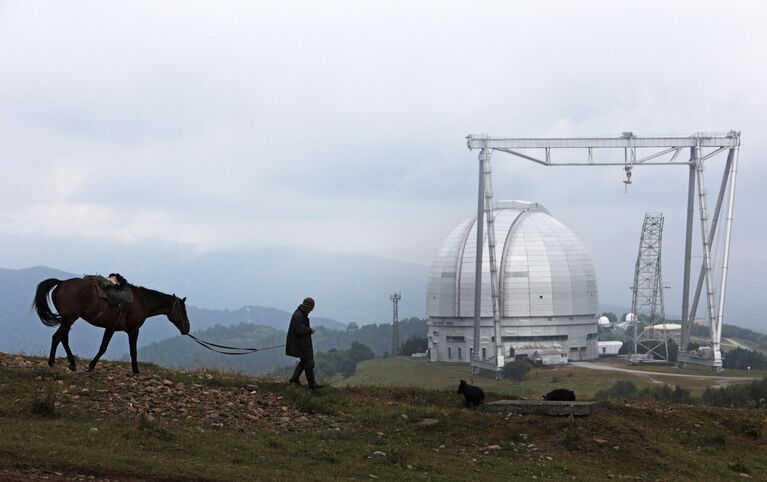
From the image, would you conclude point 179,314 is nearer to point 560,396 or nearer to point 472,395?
point 472,395

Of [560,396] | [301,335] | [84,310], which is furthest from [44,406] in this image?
[560,396]

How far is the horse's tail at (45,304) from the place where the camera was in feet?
70.1

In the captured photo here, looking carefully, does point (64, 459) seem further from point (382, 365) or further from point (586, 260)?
point (586, 260)

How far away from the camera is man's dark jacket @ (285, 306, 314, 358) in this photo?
74.0ft

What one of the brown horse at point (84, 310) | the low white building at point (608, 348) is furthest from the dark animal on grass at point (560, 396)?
the low white building at point (608, 348)

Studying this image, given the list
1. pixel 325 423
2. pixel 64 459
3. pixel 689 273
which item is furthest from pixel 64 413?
pixel 689 273

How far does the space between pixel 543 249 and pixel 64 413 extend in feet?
341

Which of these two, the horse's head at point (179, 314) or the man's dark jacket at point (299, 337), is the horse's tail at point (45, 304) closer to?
the horse's head at point (179, 314)

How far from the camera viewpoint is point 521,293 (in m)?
117

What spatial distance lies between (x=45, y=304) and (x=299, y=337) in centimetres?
520

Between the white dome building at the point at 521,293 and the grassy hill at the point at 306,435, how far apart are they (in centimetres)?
8974

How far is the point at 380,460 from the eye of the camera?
59.9 feet

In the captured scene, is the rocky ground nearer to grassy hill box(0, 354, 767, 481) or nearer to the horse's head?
grassy hill box(0, 354, 767, 481)

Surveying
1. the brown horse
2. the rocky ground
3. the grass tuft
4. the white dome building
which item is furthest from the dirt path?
the grass tuft
